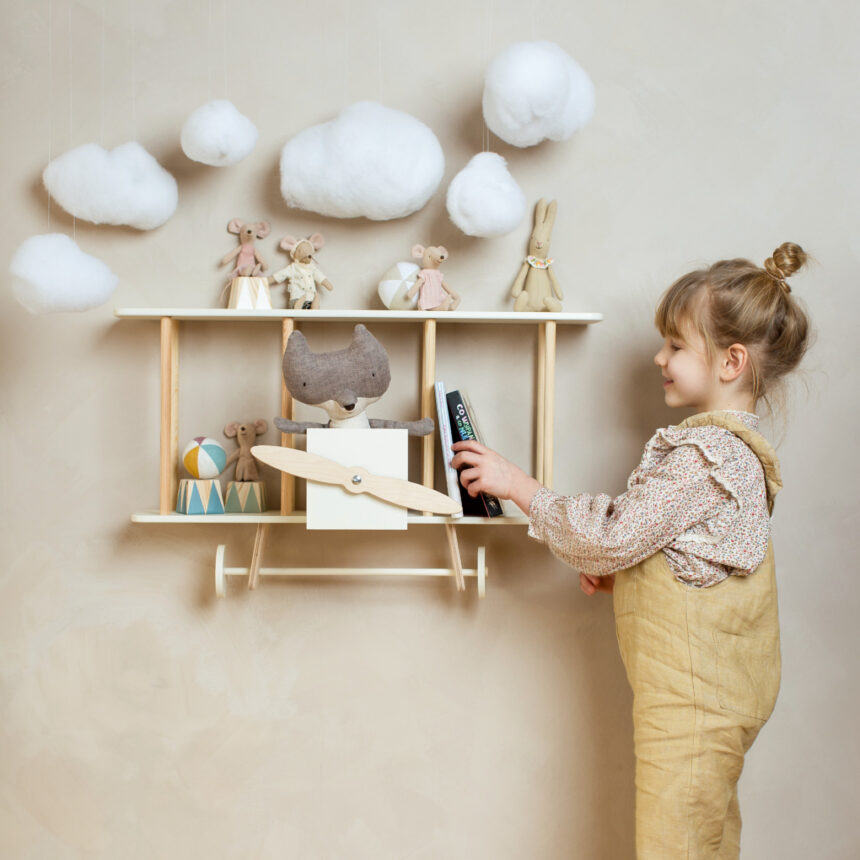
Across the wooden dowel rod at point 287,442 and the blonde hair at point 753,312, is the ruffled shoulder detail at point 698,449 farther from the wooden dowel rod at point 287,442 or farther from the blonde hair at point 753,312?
the wooden dowel rod at point 287,442

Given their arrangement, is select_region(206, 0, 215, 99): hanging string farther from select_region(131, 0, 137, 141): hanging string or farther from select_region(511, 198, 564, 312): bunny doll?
select_region(511, 198, 564, 312): bunny doll

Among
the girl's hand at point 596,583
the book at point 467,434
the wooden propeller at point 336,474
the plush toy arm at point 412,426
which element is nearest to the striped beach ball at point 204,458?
the wooden propeller at point 336,474

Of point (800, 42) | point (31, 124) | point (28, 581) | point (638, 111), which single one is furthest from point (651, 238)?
point (28, 581)

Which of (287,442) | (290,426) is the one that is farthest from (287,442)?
(290,426)

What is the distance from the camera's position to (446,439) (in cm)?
118

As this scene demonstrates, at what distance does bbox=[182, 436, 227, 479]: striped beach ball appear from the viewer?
3.98 ft

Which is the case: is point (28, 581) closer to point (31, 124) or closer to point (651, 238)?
point (31, 124)

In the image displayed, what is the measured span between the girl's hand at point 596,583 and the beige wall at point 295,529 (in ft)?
0.47

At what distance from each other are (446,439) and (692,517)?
0.36 metres

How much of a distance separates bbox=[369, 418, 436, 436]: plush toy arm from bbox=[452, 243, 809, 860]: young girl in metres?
0.17

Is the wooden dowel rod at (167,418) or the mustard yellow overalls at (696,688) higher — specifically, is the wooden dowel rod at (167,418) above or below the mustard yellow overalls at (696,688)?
above

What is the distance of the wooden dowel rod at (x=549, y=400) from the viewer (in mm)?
1214

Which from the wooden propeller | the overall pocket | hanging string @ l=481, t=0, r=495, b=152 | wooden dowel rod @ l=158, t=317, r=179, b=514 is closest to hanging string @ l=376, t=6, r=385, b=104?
hanging string @ l=481, t=0, r=495, b=152

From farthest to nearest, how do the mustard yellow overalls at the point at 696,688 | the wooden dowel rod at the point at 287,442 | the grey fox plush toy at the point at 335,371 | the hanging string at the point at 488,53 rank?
1. the hanging string at the point at 488,53
2. the wooden dowel rod at the point at 287,442
3. the grey fox plush toy at the point at 335,371
4. the mustard yellow overalls at the point at 696,688
